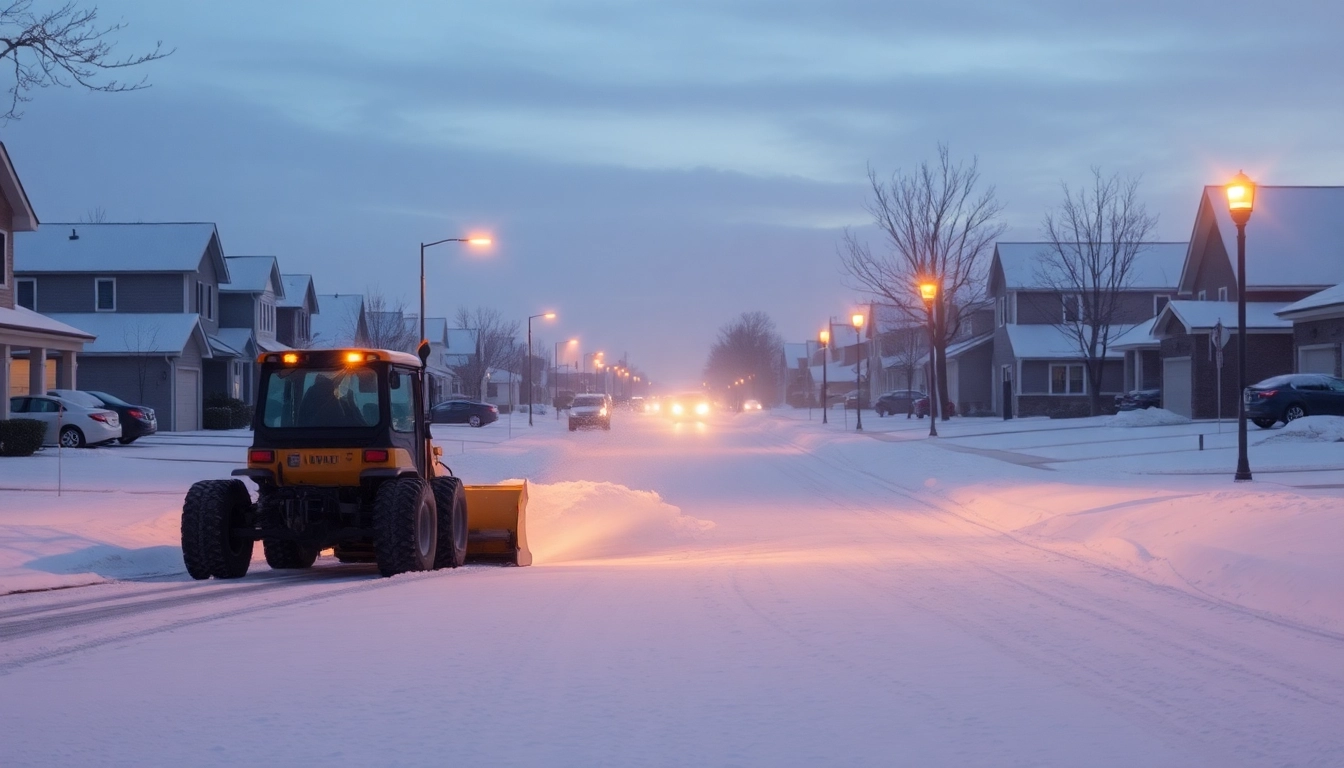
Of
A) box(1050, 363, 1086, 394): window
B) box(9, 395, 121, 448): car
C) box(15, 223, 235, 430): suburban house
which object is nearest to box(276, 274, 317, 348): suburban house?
box(15, 223, 235, 430): suburban house

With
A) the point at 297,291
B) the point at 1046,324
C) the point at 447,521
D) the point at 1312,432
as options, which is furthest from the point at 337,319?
the point at 447,521

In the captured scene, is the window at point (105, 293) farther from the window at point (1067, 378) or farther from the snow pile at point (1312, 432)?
the window at point (1067, 378)

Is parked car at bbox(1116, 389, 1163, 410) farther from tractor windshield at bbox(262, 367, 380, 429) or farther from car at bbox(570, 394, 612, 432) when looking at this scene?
tractor windshield at bbox(262, 367, 380, 429)

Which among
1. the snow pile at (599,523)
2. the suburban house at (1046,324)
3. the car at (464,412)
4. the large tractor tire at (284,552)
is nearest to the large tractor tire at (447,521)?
the large tractor tire at (284,552)

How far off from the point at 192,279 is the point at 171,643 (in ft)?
136

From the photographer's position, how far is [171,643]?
765 cm

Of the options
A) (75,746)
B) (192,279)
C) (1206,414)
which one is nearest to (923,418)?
(1206,414)

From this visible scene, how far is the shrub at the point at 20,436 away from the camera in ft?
86.2

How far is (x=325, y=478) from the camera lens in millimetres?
12109

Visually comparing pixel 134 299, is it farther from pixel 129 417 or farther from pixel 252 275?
pixel 129 417

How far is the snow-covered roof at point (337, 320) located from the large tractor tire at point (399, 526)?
6452 centimetres

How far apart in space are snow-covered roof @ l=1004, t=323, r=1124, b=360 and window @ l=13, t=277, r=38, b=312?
139 feet

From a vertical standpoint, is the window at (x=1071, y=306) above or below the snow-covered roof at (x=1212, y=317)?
above

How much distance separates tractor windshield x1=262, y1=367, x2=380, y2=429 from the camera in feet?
40.2
